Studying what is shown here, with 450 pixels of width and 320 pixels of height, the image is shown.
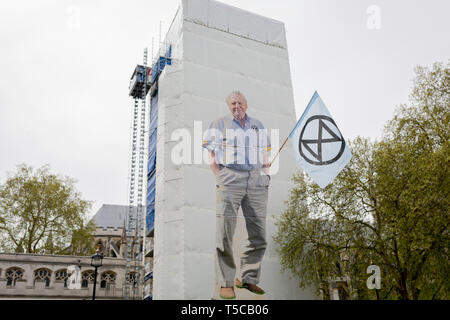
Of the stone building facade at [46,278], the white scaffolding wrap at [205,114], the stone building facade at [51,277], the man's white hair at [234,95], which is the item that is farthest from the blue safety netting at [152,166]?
the stone building facade at [46,278]

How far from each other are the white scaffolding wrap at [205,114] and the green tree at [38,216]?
20.4 m

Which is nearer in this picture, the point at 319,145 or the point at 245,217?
the point at 319,145

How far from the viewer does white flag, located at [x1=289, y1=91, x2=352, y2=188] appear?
1620 centimetres

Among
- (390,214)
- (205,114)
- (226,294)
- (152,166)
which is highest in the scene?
(205,114)

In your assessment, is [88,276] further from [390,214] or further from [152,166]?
[390,214]

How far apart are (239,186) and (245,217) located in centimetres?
181

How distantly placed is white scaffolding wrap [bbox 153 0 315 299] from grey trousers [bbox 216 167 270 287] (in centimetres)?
45

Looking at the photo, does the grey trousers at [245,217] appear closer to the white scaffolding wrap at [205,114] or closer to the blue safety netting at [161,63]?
the white scaffolding wrap at [205,114]

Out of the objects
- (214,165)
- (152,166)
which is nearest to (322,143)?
(214,165)

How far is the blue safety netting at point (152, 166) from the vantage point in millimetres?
31328

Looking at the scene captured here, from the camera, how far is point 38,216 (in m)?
45.2

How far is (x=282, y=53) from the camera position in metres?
34.5

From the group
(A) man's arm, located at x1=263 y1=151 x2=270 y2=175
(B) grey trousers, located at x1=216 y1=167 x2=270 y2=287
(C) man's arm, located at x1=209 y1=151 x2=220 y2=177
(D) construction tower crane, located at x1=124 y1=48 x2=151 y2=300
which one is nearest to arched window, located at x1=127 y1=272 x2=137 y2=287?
(D) construction tower crane, located at x1=124 y1=48 x2=151 y2=300
